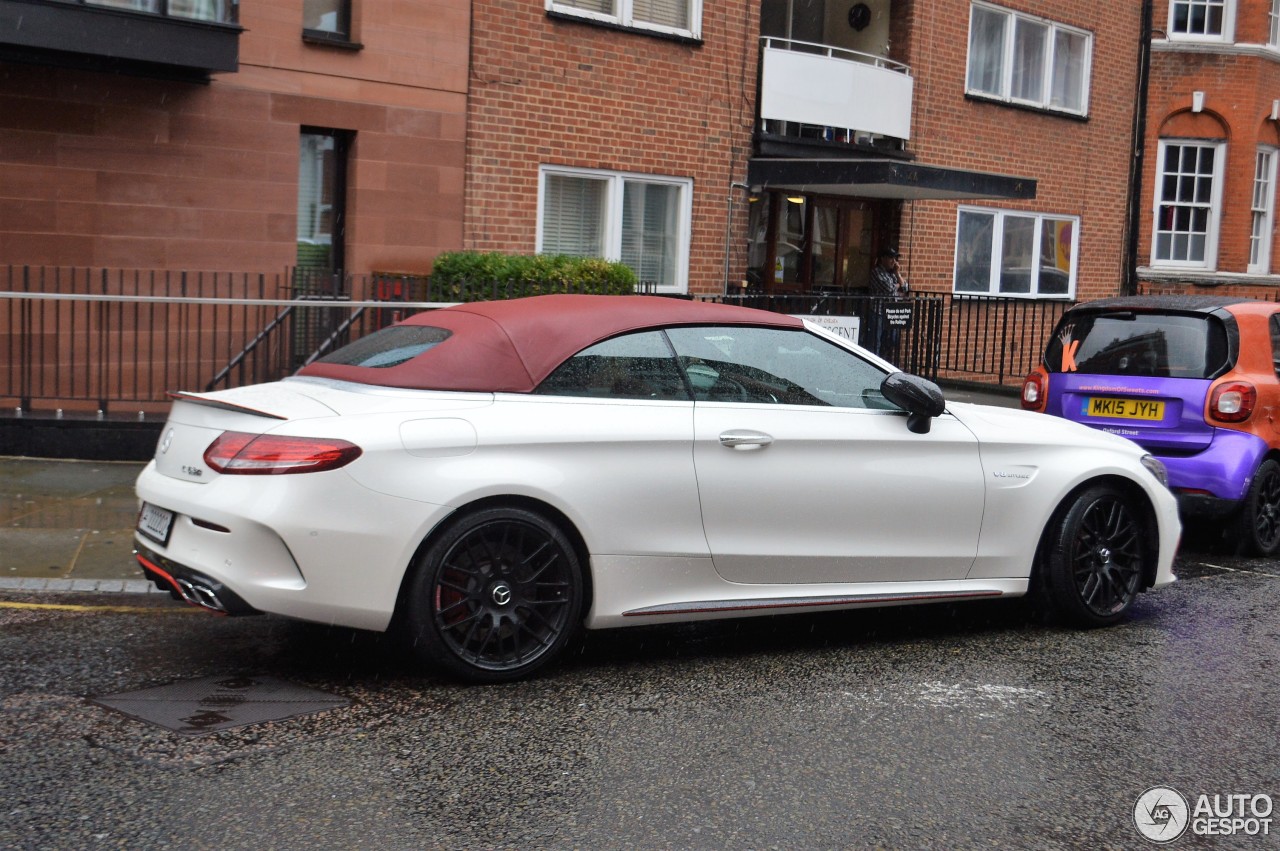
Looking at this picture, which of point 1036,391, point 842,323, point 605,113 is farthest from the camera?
point 605,113

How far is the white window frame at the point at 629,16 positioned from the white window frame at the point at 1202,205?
10913 millimetres

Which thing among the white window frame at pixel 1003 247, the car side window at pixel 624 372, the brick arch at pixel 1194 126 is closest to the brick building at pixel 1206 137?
the brick arch at pixel 1194 126

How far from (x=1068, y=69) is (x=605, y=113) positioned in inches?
372

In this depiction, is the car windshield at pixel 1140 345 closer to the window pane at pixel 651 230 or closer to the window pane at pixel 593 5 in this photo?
the window pane at pixel 651 230

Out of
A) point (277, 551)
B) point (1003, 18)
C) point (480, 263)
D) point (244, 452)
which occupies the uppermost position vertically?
point (1003, 18)

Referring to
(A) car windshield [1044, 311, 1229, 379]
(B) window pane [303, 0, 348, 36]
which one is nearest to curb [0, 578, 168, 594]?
(A) car windshield [1044, 311, 1229, 379]

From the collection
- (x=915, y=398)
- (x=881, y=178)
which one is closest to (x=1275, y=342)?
(x=915, y=398)

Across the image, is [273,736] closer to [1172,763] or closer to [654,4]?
[1172,763]

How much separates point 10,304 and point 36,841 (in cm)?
800

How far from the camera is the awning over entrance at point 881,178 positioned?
51.2ft

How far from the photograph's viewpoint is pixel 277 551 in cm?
504

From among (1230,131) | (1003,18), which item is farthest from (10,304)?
(1230,131)

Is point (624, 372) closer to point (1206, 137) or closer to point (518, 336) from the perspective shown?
point (518, 336)

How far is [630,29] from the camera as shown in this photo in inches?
602
